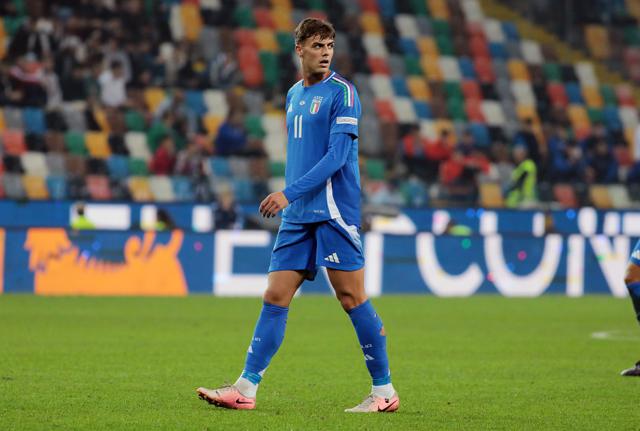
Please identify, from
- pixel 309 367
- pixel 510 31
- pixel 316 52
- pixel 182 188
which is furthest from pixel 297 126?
pixel 510 31

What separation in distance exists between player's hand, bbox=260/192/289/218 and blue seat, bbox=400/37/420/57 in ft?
65.5

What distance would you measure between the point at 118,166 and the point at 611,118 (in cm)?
1043

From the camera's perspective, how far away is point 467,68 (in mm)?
26078

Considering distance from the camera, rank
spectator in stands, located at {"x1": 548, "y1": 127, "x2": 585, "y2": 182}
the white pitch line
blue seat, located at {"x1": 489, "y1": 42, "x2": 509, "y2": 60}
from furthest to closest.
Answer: blue seat, located at {"x1": 489, "y1": 42, "x2": 509, "y2": 60}
spectator in stands, located at {"x1": 548, "y1": 127, "x2": 585, "y2": 182}
the white pitch line

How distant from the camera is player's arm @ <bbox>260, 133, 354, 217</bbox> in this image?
20.6 feet

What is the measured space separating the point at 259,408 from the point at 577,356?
13.4 ft

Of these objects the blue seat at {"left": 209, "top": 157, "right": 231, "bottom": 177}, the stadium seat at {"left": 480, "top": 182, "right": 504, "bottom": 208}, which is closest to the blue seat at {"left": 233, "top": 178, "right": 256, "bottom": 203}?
the blue seat at {"left": 209, "top": 157, "right": 231, "bottom": 177}

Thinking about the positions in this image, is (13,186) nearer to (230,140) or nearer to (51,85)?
(51,85)

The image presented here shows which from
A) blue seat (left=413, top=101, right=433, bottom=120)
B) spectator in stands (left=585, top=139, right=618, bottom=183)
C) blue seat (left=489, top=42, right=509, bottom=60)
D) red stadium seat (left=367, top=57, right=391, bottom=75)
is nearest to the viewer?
spectator in stands (left=585, top=139, right=618, bottom=183)

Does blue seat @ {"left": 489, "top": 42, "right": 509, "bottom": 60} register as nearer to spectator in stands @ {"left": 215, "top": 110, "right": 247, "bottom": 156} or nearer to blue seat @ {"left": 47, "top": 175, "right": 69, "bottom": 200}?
spectator in stands @ {"left": 215, "top": 110, "right": 247, "bottom": 156}

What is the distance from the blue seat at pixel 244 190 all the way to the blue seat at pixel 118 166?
1722 millimetres

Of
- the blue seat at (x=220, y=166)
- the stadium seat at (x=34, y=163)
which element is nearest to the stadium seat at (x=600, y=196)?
the blue seat at (x=220, y=166)

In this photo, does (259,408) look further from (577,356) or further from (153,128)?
(153,128)

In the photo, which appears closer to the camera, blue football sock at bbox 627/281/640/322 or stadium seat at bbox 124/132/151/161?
blue football sock at bbox 627/281/640/322
